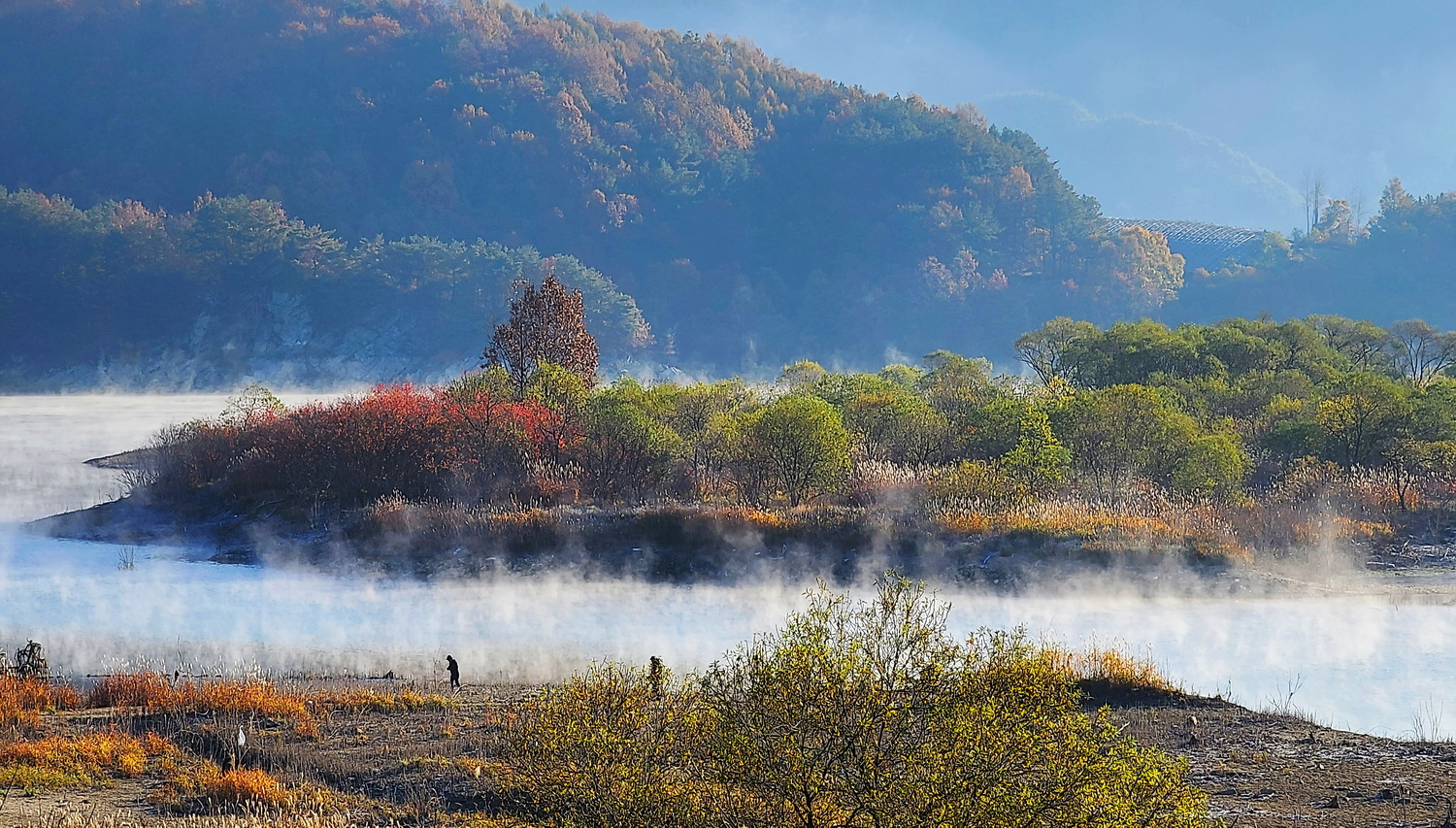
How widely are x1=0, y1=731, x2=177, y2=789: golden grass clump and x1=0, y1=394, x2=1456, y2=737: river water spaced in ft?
14.5

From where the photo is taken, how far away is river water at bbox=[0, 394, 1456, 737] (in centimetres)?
1543

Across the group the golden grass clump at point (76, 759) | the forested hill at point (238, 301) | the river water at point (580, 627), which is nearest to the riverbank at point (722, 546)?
the river water at point (580, 627)

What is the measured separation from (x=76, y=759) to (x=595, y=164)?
103952 mm

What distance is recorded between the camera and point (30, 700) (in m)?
13.3

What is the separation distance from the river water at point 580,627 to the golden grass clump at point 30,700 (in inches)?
88.6

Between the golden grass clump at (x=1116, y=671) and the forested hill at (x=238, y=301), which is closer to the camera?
the golden grass clump at (x=1116, y=671)

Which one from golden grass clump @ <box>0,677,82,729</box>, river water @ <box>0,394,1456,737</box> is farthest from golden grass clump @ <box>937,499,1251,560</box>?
golden grass clump @ <box>0,677,82,729</box>

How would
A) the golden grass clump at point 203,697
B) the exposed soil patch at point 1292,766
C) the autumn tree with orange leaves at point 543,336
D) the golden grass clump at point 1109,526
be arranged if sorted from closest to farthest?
the exposed soil patch at point 1292,766
the golden grass clump at point 203,697
the golden grass clump at point 1109,526
the autumn tree with orange leaves at point 543,336

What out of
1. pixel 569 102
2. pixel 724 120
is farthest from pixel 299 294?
pixel 724 120

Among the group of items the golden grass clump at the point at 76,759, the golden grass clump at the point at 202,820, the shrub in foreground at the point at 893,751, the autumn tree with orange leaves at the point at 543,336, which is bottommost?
the golden grass clump at the point at 202,820

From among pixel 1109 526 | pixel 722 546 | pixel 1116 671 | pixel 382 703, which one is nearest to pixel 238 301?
pixel 722 546

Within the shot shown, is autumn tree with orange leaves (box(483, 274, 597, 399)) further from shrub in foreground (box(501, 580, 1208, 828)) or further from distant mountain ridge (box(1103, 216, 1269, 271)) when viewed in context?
distant mountain ridge (box(1103, 216, 1269, 271))

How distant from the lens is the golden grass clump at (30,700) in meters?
12.4

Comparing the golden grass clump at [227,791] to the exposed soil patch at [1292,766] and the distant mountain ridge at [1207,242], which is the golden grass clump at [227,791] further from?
the distant mountain ridge at [1207,242]
